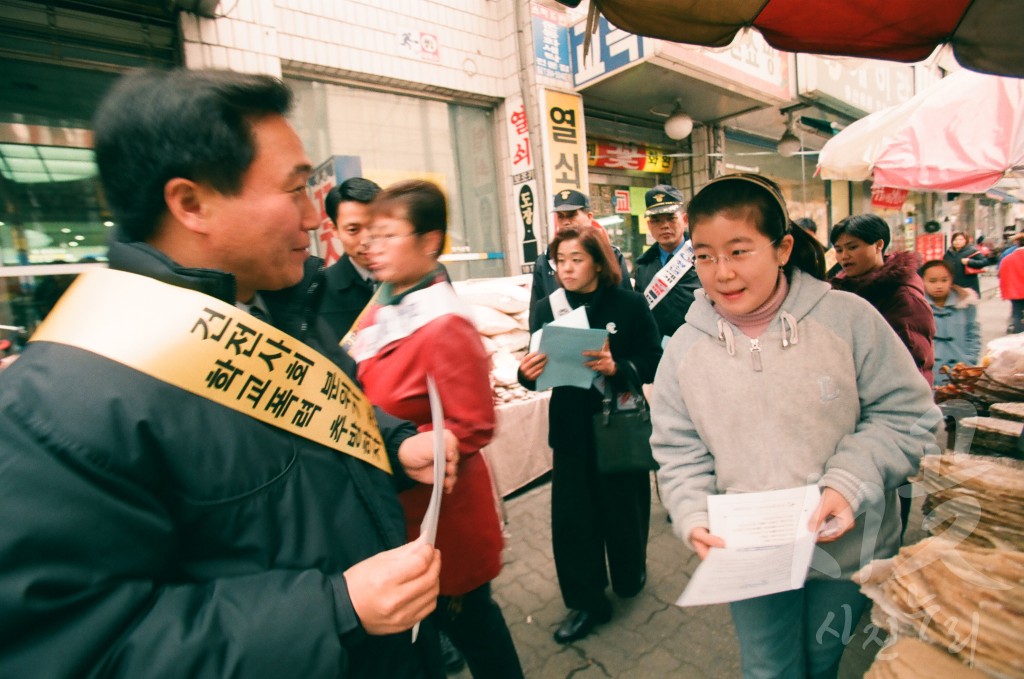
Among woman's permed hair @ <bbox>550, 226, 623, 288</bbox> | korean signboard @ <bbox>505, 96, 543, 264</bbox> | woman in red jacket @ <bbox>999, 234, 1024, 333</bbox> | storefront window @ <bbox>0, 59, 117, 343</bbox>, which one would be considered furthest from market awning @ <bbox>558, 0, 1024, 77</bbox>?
woman in red jacket @ <bbox>999, 234, 1024, 333</bbox>

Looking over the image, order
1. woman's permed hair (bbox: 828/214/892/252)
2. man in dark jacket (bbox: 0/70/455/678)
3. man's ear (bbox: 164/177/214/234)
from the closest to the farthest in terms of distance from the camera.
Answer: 1. man in dark jacket (bbox: 0/70/455/678)
2. man's ear (bbox: 164/177/214/234)
3. woman's permed hair (bbox: 828/214/892/252)

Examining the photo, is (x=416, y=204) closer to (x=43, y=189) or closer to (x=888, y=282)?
(x=888, y=282)

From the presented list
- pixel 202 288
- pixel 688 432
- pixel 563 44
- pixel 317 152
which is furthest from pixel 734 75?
pixel 202 288

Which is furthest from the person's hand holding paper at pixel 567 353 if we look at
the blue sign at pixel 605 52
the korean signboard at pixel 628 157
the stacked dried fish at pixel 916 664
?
the korean signboard at pixel 628 157

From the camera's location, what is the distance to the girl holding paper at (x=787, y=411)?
52.4 inches

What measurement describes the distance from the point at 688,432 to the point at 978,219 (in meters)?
35.6

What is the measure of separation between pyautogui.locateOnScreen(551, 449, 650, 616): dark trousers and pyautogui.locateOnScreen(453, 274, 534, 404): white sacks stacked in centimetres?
165

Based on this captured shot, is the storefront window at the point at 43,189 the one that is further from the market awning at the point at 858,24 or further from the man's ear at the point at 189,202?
the market awning at the point at 858,24

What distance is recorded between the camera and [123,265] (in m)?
0.87

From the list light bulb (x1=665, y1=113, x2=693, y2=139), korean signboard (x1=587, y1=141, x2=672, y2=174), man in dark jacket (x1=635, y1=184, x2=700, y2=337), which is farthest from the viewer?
korean signboard (x1=587, y1=141, x2=672, y2=174)

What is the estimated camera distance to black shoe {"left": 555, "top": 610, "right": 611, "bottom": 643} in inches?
99.0

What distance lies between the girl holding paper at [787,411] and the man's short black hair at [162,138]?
1.24 metres

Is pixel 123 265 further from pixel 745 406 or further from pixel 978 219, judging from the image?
pixel 978 219

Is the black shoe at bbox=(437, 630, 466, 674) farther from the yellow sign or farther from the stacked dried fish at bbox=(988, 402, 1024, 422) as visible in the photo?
the yellow sign
